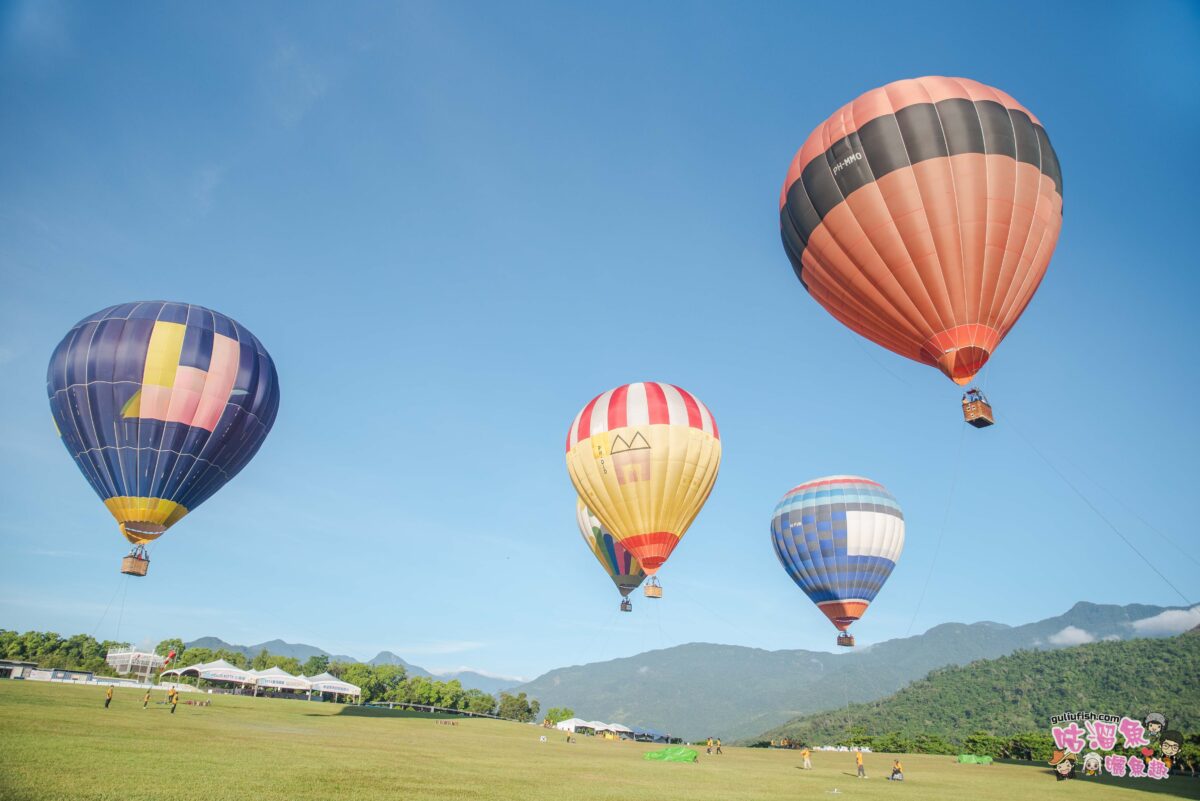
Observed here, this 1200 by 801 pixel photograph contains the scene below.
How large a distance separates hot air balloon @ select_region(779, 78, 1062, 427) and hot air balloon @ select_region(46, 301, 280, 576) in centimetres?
2403

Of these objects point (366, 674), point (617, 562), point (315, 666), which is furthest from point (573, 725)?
point (315, 666)

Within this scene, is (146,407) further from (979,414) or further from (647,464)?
(979,414)

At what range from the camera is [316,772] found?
49.6 ft

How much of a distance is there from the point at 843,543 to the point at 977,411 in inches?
942

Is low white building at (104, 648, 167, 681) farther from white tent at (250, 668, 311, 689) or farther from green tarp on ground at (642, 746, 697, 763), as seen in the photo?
green tarp on ground at (642, 746, 697, 763)

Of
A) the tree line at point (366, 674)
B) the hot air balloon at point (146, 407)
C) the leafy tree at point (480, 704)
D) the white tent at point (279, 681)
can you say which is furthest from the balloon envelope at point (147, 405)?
the leafy tree at point (480, 704)

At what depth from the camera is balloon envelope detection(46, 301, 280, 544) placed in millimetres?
25844

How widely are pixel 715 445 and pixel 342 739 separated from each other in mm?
20773

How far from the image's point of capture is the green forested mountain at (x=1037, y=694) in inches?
3317

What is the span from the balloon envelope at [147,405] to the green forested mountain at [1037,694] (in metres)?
68.9

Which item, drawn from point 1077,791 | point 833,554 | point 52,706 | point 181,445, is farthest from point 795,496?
point 52,706

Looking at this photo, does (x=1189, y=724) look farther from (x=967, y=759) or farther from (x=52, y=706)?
(x=52, y=706)

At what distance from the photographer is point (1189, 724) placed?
69875mm

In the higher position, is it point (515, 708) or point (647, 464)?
point (647, 464)
